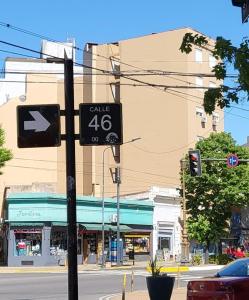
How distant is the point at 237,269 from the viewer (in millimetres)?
12672

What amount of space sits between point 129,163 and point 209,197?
15465mm

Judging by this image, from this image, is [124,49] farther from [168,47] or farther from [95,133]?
[95,133]

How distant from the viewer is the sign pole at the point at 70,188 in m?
7.34

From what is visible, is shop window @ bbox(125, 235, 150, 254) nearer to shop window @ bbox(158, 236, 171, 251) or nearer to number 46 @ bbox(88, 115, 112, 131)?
shop window @ bbox(158, 236, 171, 251)

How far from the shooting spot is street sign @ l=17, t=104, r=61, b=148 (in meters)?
7.73

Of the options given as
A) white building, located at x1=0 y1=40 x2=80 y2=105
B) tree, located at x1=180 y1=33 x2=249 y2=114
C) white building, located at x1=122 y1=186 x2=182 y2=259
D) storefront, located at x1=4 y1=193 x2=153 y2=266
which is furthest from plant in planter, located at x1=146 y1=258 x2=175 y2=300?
white building, located at x1=0 y1=40 x2=80 y2=105

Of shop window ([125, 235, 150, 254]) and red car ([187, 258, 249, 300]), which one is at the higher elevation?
shop window ([125, 235, 150, 254])

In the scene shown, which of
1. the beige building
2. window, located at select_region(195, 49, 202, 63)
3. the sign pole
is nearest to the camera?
the sign pole

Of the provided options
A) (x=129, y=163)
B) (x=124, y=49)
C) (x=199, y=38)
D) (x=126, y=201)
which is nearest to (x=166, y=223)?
(x=126, y=201)

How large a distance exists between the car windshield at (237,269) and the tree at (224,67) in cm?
466

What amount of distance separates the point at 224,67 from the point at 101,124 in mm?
2098

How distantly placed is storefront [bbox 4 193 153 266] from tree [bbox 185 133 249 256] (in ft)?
20.4

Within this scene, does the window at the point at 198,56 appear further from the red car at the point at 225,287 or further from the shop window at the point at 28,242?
the red car at the point at 225,287

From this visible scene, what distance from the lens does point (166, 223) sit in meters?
58.8
